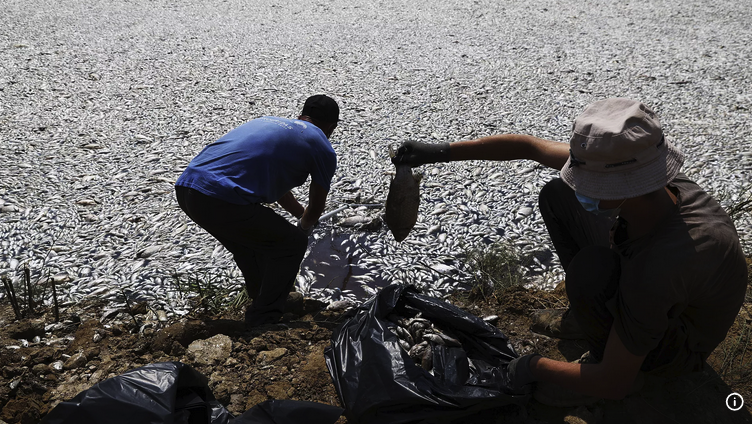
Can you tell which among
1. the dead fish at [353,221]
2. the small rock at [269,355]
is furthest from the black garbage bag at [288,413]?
the dead fish at [353,221]

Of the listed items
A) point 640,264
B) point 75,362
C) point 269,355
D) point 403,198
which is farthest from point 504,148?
point 75,362

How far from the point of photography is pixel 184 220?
381cm

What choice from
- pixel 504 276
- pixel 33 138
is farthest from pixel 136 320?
pixel 33 138

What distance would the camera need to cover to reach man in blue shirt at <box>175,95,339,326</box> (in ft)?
9.05

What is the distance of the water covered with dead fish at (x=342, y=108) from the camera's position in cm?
351

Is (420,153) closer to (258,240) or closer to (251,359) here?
(258,240)

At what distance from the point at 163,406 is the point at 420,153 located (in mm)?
1501

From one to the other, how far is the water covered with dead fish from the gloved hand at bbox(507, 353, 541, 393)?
116 cm

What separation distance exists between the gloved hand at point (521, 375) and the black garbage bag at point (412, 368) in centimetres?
3

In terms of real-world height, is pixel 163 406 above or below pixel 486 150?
below

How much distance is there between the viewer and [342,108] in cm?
541

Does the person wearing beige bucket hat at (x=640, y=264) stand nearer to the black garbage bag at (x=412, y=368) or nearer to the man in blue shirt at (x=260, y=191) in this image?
the black garbage bag at (x=412, y=368)

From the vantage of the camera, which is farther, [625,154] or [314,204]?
[314,204]

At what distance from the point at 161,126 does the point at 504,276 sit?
3345 mm
